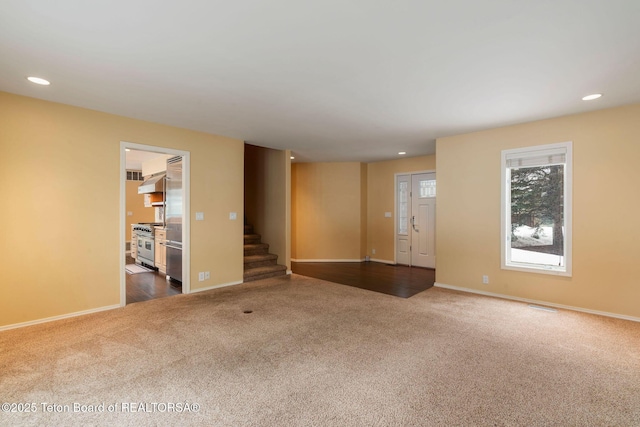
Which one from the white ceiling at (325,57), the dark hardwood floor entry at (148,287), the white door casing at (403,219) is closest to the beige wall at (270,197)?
the dark hardwood floor entry at (148,287)

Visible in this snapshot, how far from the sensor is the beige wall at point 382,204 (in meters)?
7.40

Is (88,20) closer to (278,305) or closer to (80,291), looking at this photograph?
(80,291)

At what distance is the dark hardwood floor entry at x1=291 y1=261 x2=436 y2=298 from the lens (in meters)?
5.05

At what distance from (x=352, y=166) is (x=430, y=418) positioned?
6.36m

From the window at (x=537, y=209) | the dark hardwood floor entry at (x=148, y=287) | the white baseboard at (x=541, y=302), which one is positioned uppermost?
the window at (x=537, y=209)

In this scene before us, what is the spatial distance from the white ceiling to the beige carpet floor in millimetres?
2552

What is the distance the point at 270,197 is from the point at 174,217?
6.59 ft

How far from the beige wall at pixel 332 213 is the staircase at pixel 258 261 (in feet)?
5.11

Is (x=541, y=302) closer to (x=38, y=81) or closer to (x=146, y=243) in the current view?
(x=38, y=81)

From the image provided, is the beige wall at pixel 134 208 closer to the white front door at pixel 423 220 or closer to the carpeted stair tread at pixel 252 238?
the carpeted stair tread at pixel 252 238

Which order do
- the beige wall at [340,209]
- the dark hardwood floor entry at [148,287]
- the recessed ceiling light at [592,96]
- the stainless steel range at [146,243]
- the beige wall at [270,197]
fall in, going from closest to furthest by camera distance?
1. the recessed ceiling light at [592,96]
2. the dark hardwood floor entry at [148,287]
3. the beige wall at [270,197]
4. the stainless steel range at [146,243]
5. the beige wall at [340,209]

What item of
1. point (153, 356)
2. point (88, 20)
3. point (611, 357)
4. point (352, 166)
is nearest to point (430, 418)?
point (611, 357)

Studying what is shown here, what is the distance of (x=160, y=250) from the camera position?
239 inches

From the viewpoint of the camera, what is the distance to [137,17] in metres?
1.94
